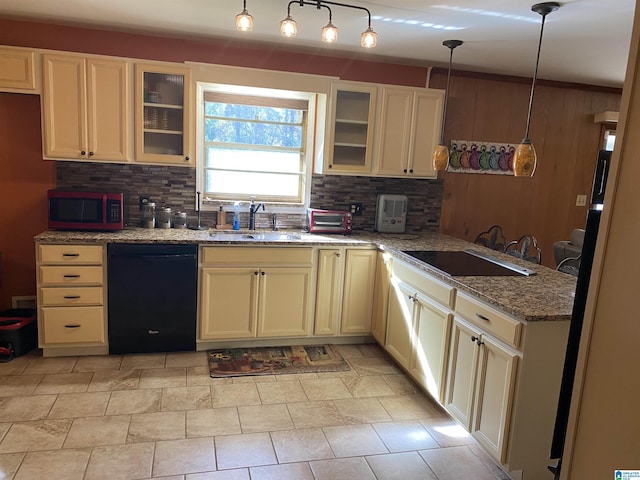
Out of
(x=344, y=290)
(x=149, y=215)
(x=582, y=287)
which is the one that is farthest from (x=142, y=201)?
(x=582, y=287)

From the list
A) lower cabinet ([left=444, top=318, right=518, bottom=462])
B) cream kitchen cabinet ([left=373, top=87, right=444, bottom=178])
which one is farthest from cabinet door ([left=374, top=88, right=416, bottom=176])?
lower cabinet ([left=444, top=318, right=518, bottom=462])

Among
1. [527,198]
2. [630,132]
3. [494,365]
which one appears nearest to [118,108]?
[494,365]

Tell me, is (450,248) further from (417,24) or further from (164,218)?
(164,218)

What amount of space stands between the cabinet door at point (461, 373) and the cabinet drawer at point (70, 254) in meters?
2.40

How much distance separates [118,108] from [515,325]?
2.98 m

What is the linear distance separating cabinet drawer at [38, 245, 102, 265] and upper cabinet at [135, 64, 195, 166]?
2.46 feet

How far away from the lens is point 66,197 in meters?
3.34

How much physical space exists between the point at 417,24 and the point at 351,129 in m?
1.08

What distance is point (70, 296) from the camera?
3256 millimetres

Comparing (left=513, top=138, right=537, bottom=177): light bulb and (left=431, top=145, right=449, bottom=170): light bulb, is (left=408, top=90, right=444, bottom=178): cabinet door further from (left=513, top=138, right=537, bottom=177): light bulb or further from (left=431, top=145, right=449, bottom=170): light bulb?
(left=513, top=138, right=537, bottom=177): light bulb

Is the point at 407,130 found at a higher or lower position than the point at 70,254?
higher

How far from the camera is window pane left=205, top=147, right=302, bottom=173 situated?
4016 millimetres

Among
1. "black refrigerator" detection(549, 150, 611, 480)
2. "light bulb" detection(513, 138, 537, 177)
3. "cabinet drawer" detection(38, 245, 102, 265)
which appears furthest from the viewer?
"cabinet drawer" detection(38, 245, 102, 265)

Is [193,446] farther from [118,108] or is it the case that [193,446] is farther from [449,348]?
[118,108]
